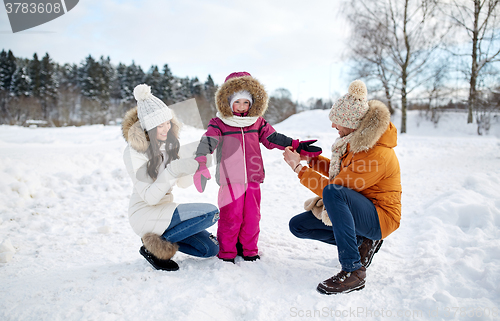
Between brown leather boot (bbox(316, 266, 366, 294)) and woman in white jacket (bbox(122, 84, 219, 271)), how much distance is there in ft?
3.31

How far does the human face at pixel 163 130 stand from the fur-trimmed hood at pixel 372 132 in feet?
5.10

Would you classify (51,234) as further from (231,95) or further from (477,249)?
(477,249)

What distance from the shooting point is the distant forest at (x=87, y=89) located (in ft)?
81.2

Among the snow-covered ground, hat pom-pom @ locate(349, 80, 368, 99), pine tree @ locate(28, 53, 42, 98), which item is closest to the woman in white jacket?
the snow-covered ground

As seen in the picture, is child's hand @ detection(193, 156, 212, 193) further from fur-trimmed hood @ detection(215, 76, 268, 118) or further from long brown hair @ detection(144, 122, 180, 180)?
fur-trimmed hood @ detection(215, 76, 268, 118)

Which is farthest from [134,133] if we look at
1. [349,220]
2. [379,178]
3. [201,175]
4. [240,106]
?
[379,178]

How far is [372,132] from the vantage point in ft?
6.82

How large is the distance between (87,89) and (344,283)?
134 ft

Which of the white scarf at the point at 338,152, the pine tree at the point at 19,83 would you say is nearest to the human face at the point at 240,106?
the white scarf at the point at 338,152

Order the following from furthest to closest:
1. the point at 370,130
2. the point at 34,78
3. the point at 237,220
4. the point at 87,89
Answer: the point at 87,89
the point at 34,78
the point at 237,220
the point at 370,130

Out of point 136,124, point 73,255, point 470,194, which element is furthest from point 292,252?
point 470,194

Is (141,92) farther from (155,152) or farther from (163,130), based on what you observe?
(155,152)

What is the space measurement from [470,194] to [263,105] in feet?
11.3

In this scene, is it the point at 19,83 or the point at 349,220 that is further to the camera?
the point at 19,83
